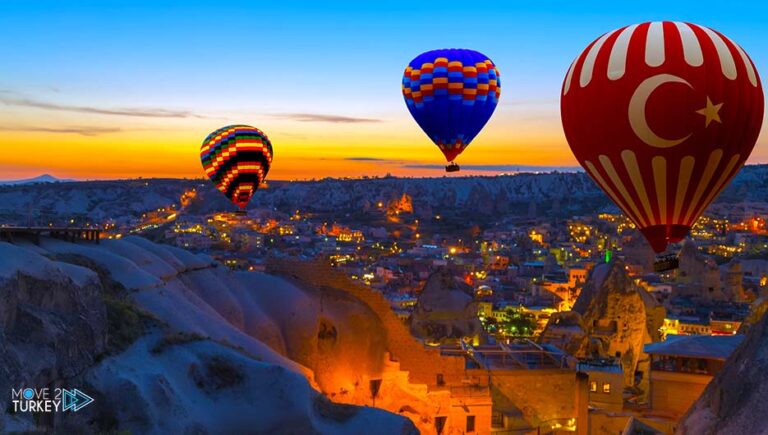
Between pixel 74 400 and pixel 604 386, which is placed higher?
pixel 74 400

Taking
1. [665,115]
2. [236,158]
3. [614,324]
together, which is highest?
[665,115]

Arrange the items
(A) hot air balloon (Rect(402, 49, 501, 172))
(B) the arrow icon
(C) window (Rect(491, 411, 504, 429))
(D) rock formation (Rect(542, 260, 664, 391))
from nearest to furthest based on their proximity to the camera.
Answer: (B) the arrow icon
(C) window (Rect(491, 411, 504, 429))
(A) hot air balloon (Rect(402, 49, 501, 172))
(D) rock formation (Rect(542, 260, 664, 391))

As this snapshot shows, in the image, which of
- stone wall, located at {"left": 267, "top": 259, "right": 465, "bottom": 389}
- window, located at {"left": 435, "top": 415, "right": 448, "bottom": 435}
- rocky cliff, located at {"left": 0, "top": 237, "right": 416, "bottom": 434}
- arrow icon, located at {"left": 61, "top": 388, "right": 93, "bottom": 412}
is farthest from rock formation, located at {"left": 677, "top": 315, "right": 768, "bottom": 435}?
arrow icon, located at {"left": 61, "top": 388, "right": 93, "bottom": 412}

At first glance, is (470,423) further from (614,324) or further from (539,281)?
(539,281)

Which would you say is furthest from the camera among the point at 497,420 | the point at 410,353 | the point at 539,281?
the point at 539,281

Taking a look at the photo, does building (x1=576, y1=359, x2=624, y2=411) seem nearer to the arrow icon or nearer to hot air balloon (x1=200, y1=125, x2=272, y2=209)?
the arrow icon

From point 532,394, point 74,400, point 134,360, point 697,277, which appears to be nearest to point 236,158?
point 532,394

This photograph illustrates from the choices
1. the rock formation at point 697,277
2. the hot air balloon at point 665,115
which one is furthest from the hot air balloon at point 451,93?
the rock formation at point 697,277

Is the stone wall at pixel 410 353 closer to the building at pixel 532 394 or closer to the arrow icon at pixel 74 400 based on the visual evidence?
the building at pixel 532 394
